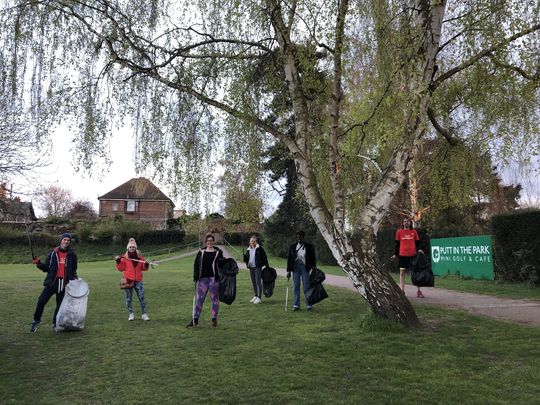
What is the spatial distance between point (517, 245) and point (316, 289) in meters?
8.20

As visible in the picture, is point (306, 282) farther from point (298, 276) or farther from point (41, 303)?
point (41, 303)

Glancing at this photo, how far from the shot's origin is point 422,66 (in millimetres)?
7465

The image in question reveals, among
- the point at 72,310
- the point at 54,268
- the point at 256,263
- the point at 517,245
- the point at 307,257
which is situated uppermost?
the point at 517,245

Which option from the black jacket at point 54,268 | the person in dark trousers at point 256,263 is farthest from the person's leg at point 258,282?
the black jacket at point 54,268

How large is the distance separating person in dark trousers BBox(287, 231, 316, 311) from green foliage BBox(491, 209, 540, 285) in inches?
298

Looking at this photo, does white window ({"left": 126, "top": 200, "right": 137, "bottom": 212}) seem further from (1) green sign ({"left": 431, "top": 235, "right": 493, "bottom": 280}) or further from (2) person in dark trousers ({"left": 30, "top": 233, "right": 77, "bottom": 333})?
(2) person in dark trousers ({"left": 30, "top": 233, "right": 77, "bottom": 333})

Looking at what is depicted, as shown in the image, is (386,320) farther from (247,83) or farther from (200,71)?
(200,71)

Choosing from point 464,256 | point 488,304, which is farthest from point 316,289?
point 464,256

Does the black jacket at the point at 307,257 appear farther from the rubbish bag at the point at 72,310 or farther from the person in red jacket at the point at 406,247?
the rubbish bag at the point at 72,310

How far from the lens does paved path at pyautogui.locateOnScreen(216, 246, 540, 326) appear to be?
27.9 feet

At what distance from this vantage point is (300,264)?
10180 millimetres

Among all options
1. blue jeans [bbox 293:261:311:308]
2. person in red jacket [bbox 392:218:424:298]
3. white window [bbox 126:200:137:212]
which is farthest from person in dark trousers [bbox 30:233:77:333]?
white window [bbox 126:200:137:212]

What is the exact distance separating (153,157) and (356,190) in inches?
301

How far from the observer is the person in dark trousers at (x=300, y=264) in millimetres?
10117
